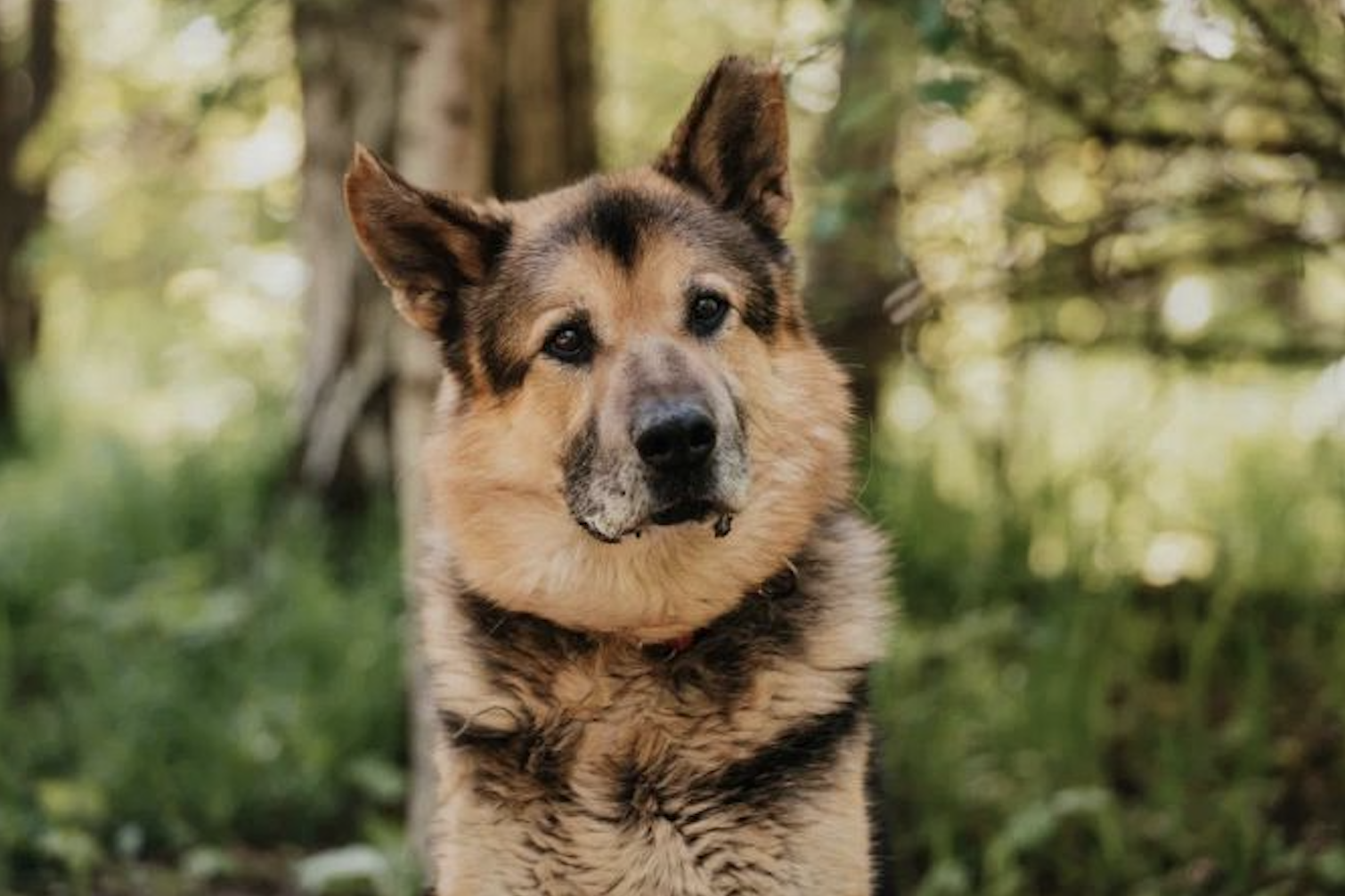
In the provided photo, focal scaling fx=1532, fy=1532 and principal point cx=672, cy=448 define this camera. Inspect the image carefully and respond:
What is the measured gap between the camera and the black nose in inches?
112

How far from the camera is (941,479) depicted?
6723 mm

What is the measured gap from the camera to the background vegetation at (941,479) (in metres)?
4.37

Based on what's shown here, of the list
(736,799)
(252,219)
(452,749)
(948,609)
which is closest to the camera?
(736,799)

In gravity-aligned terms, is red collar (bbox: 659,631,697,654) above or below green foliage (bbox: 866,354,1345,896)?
above

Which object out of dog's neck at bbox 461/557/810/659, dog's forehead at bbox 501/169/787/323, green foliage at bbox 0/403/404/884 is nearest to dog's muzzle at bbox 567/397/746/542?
dog's neck at bbox 461/557/810/659

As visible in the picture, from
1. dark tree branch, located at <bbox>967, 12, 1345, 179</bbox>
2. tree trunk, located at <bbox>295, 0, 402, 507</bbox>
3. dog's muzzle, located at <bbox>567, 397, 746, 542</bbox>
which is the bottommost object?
tree trunk, located at <bbox>295, 0, 402, 507</bbox>

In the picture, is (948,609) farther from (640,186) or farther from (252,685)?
(640,186)

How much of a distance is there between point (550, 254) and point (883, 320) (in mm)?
3179

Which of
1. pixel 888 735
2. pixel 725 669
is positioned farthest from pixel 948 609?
pixel 725 669

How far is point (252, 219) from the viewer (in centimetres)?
737

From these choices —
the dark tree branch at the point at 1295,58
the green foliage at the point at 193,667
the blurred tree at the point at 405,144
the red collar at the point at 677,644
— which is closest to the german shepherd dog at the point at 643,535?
the red collar at the point at 677,644

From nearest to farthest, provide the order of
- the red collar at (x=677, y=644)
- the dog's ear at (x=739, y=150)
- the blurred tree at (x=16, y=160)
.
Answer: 1. the red collar at (x=677, y=644)
2. the dog's ear at (x=739, y=150)
3. the blurred tree at (x=16, y=160)

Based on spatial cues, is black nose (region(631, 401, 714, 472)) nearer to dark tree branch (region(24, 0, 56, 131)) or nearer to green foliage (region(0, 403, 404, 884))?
green foliage (region(0, 403, 404, 884))

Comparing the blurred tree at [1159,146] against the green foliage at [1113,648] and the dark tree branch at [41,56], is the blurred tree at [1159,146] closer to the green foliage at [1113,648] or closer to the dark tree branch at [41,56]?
the green foliage at [1113,648]
